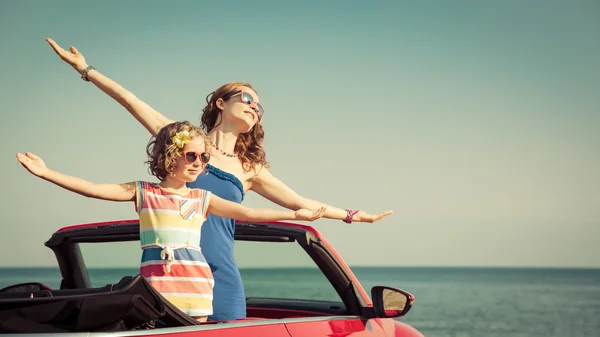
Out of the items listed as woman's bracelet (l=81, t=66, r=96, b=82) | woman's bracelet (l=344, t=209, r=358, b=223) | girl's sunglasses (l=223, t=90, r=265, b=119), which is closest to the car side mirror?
woman's bracelet (l=344, t=209, r=358, b=223)

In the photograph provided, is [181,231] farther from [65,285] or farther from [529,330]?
[529,330]

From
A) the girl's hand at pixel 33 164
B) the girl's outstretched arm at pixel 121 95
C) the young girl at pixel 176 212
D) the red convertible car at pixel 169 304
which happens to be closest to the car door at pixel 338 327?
the red convertible car at pixel 169 304

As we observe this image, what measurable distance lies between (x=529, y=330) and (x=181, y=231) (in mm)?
25221

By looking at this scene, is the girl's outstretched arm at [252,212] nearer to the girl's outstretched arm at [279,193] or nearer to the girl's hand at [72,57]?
the girl's outstretched arm at [279,193]

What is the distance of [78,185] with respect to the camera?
3.28 meters

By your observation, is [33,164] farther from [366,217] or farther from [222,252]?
[366,217]

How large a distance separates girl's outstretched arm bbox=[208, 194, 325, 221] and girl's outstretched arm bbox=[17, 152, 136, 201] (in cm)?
40

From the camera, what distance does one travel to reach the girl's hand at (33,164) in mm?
3127

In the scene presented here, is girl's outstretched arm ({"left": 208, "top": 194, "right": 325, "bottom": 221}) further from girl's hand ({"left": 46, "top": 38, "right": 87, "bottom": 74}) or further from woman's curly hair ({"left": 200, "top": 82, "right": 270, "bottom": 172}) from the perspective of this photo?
girl's hand ({"left": 46, "top": 38, "right": 87, "bottom": 74})

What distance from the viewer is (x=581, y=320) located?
1262 inches

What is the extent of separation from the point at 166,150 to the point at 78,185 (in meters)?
0.49

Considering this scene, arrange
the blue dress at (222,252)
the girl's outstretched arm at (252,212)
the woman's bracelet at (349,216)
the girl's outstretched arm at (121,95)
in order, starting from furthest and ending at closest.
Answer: the girl's outstretched arm at (121,95), the woman's bracelet at (349,216), the blue dress at (222,252), the girl's outstretched arm at (252,212)

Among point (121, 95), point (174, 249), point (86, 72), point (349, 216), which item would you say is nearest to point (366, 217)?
point (349, 216)

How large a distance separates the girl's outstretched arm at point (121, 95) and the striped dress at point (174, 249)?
0.89 m
